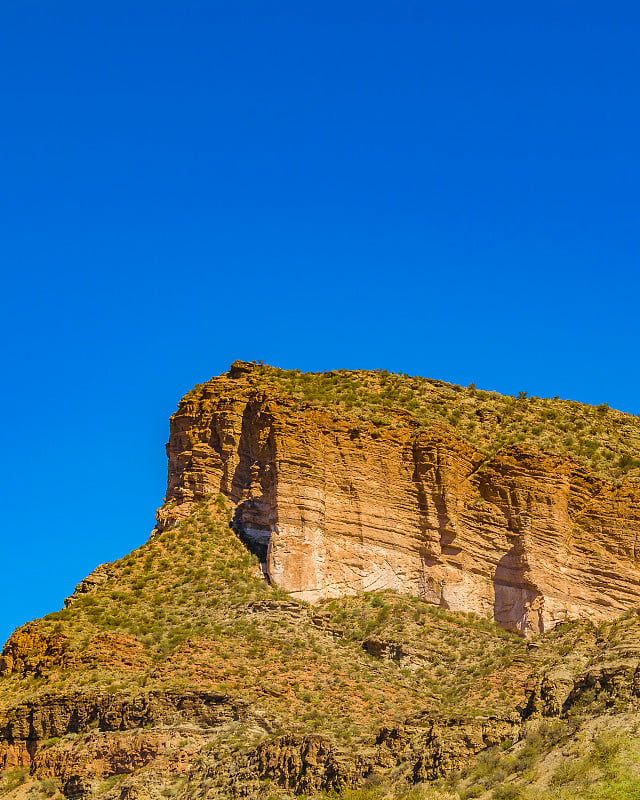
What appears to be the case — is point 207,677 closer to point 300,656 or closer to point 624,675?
point 300,656

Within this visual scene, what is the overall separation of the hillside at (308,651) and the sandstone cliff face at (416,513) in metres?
0.10

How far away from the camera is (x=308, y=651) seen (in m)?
61.7

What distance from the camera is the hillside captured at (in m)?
52.8

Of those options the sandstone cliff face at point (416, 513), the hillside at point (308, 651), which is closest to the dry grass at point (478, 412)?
the hillside at point (308, 651)

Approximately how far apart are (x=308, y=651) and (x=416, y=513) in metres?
9.26

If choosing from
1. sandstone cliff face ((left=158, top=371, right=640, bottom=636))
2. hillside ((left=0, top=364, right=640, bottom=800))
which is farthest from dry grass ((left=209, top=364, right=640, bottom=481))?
sandstone cliff face ((left=158, top=371, right=640, bottom=636))

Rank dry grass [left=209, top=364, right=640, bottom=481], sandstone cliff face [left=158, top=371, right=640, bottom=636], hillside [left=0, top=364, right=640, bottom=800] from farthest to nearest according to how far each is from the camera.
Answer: dry grass [left=209, top=364, right=640, bottom=481], sandstone cliff face [left=158, top=371, right=640, bottom=636], hillside [left=0, top=364, right=640, bottom=800]

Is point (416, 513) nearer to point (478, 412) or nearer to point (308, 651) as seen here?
point (478, 412)

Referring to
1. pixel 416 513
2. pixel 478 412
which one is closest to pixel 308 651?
pixel 416 513

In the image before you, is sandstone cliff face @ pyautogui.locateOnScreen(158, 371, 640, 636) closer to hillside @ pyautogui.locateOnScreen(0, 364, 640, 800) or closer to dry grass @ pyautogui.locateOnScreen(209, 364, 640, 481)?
hillside @ pyautogui.locateOnScreen(0, 364, 640, 800)

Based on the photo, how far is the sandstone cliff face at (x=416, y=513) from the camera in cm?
6694

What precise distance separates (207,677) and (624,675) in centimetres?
1420

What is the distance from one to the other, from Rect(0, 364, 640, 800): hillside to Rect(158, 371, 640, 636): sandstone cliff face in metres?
0.10

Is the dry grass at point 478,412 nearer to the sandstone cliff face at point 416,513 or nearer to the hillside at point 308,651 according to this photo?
the hillside at point 308,651
